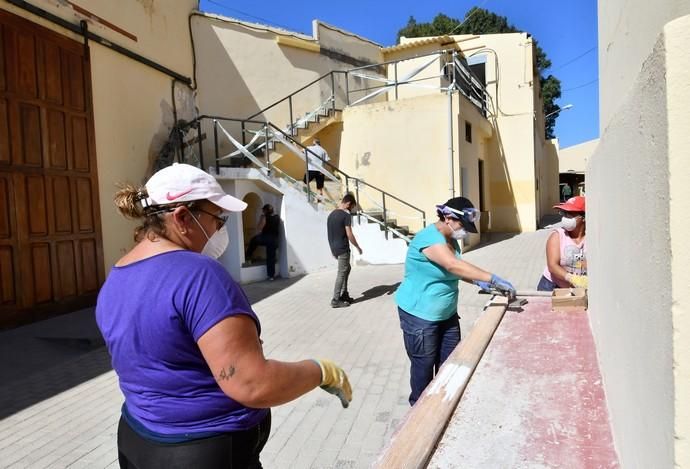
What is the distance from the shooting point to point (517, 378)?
7.22 ft

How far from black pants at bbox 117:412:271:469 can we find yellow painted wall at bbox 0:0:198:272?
725 cm

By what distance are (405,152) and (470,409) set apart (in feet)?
35.9

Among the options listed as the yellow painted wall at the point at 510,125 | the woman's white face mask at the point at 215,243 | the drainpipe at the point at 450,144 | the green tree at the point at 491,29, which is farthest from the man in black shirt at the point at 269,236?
the green tree at the point at 491,29

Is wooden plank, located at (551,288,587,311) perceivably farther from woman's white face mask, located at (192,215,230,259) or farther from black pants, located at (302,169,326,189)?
black pants, located at (302,169,326,189)

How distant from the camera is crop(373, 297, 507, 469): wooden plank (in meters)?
1.54

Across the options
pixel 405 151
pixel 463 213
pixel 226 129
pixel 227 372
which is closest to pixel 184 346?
pixel 227 372

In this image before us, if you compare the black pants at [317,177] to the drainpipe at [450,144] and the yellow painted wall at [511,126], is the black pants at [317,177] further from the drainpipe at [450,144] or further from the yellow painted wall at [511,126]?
the yellow painted wall at [511,126]

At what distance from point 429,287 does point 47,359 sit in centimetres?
464

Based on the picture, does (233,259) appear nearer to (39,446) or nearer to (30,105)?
(30,105)

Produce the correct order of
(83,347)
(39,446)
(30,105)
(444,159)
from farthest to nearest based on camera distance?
(444,159) → (30,105) → (83,347) → (39,446)

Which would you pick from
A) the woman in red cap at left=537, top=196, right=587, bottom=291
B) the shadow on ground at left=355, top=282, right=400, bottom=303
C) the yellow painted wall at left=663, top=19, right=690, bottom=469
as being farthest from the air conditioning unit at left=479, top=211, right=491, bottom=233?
the yellow painted wall at left=663, top=19, right=690, bottom=469

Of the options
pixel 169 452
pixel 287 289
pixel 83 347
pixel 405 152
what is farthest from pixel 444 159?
pixel 169 452

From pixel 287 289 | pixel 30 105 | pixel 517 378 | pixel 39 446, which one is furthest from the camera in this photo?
pixel 287 289

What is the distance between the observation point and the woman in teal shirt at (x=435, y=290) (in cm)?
331
